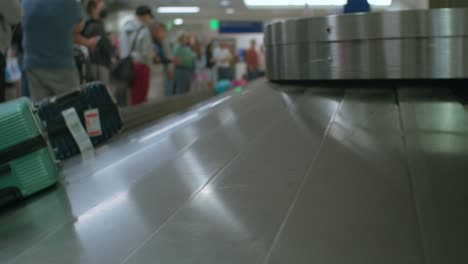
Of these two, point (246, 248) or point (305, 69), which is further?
point (305, 69)

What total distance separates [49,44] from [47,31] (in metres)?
0.08

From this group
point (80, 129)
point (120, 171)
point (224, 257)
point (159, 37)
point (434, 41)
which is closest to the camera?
point (224, 257)

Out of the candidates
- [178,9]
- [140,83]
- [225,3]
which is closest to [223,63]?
[225,3]

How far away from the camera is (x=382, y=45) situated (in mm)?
2252

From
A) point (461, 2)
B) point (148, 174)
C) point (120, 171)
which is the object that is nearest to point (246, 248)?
point (148, 174)

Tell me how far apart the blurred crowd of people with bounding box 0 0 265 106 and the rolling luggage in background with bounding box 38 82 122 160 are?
689mm

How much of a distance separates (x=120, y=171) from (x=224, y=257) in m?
0.81

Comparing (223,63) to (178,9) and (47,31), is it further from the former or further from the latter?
(47,31)

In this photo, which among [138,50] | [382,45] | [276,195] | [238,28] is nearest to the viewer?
[276,195]

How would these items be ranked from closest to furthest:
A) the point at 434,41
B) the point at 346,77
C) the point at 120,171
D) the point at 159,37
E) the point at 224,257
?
1. the point at 224,257
2. the point at 120,171
3. the point at 434,41
4. the point at 346,77
5. the point at 159,37

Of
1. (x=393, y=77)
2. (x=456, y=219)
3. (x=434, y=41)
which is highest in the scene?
(x=434, y=41)

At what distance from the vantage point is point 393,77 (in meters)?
2.25

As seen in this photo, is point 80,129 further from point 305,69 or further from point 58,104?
point 305,69

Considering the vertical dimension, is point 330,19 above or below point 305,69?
above
